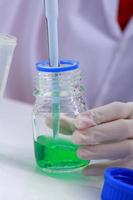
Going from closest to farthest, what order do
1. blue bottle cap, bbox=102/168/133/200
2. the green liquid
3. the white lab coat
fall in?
blue bottle cap, bbox=102/168/133/200 < the green liquid < the white lab coat

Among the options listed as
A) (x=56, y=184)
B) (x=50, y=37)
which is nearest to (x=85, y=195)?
(x=56, y=184)

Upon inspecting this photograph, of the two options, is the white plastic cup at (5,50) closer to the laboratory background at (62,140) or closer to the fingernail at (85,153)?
the laboratory background at (62,140)

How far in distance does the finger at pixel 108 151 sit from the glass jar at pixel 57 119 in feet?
0.05

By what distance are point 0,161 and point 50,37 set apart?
0.58ft

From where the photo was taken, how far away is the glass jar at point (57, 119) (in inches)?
20.5

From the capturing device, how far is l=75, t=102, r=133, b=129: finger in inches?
20.2

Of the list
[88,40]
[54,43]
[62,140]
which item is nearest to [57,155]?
[62,140]

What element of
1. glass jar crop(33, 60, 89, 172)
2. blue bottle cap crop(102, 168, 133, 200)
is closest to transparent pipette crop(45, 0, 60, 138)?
glass jar crop(33, 60, 89, 172)

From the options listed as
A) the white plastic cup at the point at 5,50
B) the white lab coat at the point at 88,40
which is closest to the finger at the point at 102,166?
the white plastic cup at the point at 5,50

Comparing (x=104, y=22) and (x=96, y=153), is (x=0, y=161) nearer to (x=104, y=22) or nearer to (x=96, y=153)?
(x=96, y=153)

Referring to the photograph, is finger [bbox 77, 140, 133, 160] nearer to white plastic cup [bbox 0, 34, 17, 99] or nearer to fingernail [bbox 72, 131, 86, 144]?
fingernail [bbox 72, 131, 86, 144]

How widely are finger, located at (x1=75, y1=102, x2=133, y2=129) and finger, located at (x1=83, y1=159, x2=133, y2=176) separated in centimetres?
6

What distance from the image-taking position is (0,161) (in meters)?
0.57

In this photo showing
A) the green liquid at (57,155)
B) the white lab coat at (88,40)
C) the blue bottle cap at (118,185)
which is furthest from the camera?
the white lab coat at (88,40)
